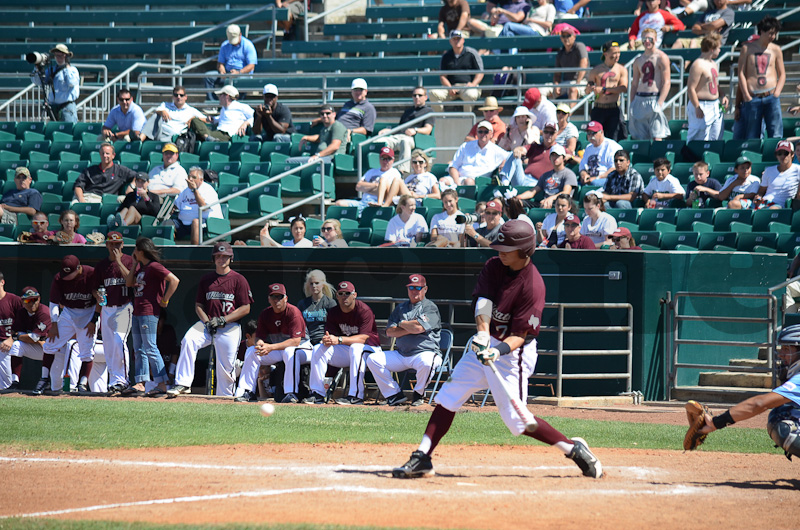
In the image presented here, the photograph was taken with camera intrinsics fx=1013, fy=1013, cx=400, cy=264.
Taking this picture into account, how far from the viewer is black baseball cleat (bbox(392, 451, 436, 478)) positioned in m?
6.70

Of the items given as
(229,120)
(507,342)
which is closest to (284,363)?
(507,342)

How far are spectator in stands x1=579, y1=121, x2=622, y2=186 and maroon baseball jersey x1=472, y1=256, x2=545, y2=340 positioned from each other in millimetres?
7574

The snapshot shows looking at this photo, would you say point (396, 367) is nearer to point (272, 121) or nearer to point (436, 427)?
point (436, 427)

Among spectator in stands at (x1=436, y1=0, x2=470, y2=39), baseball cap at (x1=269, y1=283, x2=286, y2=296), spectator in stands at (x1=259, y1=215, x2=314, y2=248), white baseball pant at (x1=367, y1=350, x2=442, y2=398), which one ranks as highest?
spectator in stands at (x1=436, y1=0, x2=470, y2=39)

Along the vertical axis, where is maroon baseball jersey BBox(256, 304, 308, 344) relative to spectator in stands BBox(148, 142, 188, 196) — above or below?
below

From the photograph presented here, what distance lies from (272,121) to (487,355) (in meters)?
11.7

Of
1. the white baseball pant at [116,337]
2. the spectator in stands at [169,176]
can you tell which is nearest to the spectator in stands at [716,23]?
the spectator in stands at [169,176]

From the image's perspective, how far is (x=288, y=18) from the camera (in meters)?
22.5

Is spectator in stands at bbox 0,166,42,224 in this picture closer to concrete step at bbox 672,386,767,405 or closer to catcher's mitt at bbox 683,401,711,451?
concrete step at bbox 672,386,767,405

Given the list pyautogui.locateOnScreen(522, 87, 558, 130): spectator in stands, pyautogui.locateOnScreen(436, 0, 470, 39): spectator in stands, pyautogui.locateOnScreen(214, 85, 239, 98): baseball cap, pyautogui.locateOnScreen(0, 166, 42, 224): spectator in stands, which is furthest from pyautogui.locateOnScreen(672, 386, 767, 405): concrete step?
pyautogui.locateOnScreen(436, 0, 470, 39): spectator in stands

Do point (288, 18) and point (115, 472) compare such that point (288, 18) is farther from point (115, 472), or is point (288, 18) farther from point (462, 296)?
point (115, 472)

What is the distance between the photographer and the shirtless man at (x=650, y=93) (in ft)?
48.4

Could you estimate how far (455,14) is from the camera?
20.1 meters

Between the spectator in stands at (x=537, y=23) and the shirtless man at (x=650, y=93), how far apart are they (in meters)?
4.89
